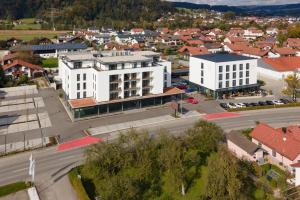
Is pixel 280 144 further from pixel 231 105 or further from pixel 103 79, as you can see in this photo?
pixel 103 79

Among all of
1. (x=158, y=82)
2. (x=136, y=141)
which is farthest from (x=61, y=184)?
(x=158, y=82)

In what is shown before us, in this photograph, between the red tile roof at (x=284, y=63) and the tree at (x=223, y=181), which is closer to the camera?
the tree at (x=223, y=181)

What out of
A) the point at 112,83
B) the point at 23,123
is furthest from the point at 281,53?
the point at 23,123

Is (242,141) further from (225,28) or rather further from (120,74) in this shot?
(225,28)

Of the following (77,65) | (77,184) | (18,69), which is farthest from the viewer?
(18,69)

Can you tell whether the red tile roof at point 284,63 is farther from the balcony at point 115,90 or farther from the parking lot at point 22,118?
the parking lot at point 22,118

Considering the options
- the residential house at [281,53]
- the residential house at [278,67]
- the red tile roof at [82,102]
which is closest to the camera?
the red tile roof at [82,102]

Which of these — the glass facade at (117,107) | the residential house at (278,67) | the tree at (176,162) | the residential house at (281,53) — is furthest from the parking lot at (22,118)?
the residential house at (281,53)
